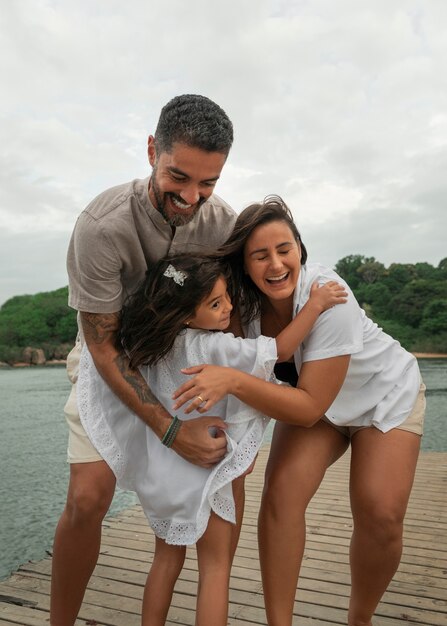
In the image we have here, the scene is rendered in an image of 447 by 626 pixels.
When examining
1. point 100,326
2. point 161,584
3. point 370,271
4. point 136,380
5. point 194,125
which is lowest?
point 161,584

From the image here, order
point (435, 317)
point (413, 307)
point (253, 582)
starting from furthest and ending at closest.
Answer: point (413, 307) → point (435, 317) → point (253, 582)

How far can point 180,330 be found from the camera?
1.96 meters

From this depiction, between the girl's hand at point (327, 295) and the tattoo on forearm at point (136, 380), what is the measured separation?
585 mm

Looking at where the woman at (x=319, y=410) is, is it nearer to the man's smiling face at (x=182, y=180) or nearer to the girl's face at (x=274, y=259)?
the girl's face at (x=274, y=259)

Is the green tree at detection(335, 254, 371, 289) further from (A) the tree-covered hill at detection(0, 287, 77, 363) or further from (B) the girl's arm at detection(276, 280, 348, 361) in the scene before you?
(B) the girl's arm at detection(276, 280, 348, 361)

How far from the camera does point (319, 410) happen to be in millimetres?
1936

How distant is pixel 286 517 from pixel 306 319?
635 millimetres

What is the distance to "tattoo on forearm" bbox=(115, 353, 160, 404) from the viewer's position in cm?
197

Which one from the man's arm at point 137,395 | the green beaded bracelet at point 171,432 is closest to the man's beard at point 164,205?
the man's arm at point 137,395

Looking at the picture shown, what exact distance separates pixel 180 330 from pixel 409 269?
124 feet

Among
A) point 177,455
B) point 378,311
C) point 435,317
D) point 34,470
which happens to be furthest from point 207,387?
point 378,311

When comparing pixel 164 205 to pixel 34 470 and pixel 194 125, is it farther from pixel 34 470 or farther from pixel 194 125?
pixel 34 470

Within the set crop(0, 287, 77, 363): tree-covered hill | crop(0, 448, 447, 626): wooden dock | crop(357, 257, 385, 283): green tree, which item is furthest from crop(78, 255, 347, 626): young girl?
crop(0, 287, 77, 363): tree-covered hill

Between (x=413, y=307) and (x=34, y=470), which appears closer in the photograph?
(x=34, y=470)
